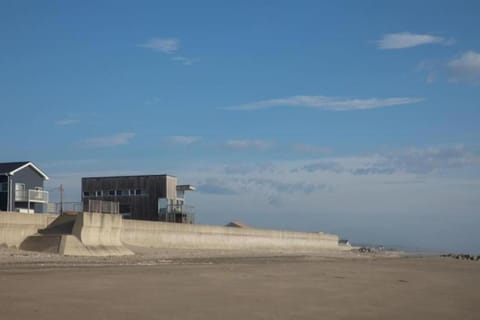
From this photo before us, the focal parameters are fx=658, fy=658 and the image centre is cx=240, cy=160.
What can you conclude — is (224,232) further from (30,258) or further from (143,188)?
(30,258)

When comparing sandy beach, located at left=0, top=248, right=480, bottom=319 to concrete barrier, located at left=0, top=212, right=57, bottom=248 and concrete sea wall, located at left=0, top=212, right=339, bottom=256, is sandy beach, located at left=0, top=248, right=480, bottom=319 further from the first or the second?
concrete sea wall, located at left=0, top=212, right=339, bottom=256

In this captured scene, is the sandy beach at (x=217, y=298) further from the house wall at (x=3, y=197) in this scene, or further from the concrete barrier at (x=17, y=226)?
the house wall at (x=3, y=197)

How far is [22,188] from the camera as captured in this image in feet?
203

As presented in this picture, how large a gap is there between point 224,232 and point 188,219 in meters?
8.50

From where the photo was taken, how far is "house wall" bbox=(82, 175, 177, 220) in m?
69.2

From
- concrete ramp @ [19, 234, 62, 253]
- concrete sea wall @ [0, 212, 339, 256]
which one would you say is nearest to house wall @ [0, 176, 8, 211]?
concrete sea wall @ [0, 212, 339, 256]

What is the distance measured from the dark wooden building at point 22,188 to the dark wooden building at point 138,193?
20.3 feet

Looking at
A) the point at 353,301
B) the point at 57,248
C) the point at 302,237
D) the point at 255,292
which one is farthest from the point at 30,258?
the point at 302,237

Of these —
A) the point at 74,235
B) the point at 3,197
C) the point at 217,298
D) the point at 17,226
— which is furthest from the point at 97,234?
the point at 217,298

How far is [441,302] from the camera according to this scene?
1908 cm

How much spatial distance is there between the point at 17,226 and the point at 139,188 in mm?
32692

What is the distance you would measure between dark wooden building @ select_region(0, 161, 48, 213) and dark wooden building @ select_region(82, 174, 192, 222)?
6.19 metres

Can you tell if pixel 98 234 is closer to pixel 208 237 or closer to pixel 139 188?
pixel 208 237

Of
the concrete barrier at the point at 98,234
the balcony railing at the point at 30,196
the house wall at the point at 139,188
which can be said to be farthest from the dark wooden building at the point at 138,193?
the concrete barrier at the point at 98,234
